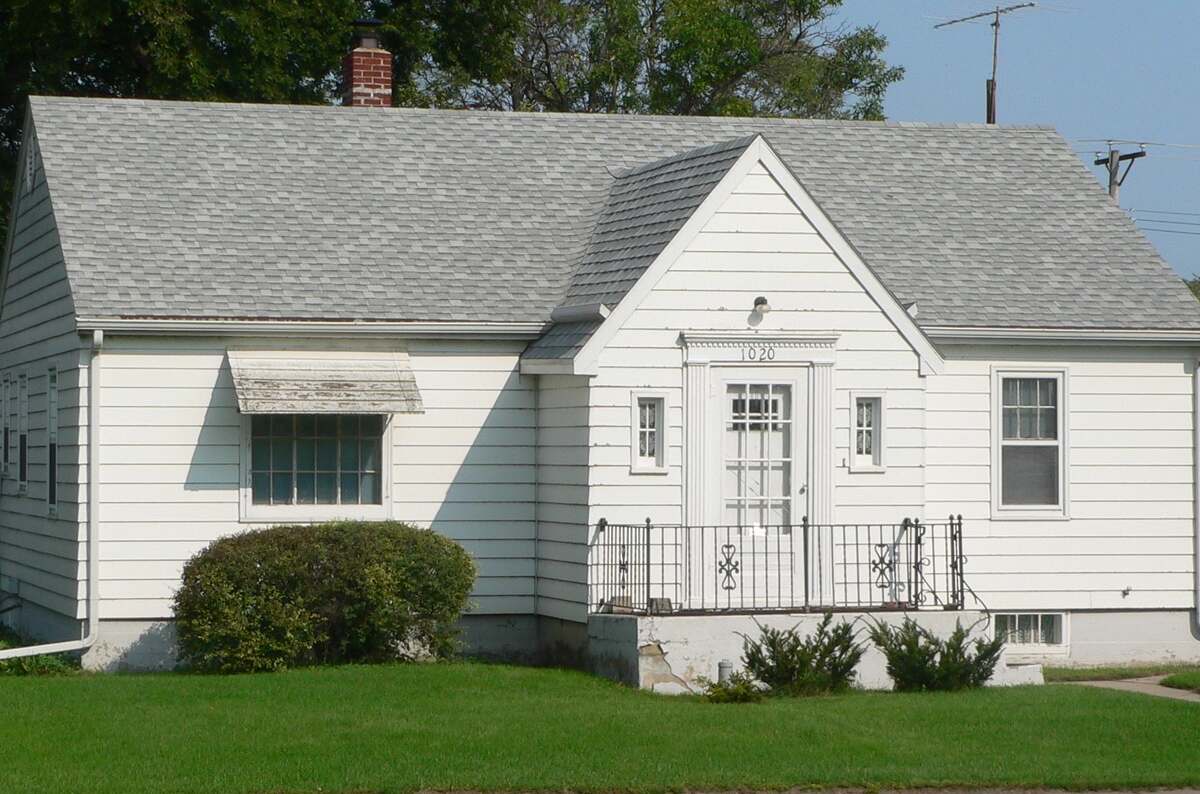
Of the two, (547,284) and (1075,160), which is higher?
(1075,160)

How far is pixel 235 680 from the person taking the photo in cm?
1670

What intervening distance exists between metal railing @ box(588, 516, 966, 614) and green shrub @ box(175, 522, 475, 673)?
1409 millimetres

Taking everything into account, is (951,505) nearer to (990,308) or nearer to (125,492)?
(990,308)

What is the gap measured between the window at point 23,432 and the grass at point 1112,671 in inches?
446

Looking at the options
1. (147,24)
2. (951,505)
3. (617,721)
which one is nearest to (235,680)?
(617,721)

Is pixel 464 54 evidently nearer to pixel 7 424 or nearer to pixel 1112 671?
pixel 7 424

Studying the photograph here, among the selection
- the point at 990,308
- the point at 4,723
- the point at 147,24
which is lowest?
the point at 4,723

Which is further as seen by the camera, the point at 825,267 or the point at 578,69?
the point at 578,69

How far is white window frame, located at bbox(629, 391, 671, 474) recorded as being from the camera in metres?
17.9

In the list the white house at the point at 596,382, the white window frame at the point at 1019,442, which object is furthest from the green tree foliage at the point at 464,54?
the white window frame at the point at 1019,442

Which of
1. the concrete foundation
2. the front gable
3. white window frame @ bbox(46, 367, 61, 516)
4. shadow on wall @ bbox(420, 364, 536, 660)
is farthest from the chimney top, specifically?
the concrete foundation

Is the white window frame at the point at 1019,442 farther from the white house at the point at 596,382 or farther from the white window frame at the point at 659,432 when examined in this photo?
the white window frame at the point at 659,432

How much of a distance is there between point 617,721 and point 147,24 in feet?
63.2

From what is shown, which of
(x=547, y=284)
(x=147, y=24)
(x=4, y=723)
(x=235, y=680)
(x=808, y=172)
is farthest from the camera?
(x=147, y=24)
